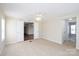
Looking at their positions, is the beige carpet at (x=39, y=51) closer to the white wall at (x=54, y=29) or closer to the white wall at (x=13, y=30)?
the white wall at (x=54, y=29)

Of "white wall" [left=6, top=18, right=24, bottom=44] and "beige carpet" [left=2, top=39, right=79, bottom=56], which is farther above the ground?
"white wall" [left=6, top=18, right=24, bottom=44]

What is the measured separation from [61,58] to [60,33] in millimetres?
4984

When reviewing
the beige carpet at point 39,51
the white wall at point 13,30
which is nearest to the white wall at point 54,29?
the beige carpet at point 39,51

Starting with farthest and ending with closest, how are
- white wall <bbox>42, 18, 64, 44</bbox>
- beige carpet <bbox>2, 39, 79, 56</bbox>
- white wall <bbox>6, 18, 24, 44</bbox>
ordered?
white wall <bbox>6, 18, 24, 44</bbox> < white wall <bbox>42, 18, 64, 44</bbox> < beige carpet <bbox>2, 39, 79, 56</bbox>

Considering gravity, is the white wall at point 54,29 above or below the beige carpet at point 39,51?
above

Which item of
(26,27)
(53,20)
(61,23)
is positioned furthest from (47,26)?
(26,27)

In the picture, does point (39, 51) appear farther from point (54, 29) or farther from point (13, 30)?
point (13, 30)

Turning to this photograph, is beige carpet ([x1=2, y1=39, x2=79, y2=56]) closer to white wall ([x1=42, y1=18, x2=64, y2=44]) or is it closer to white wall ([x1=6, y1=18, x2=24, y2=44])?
white wall ([x1=42, y1=18, x2=64, y2=44])

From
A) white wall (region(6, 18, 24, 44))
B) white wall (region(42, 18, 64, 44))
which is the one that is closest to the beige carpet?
white wall (region(42, 18, 64, 44))

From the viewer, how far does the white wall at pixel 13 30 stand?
21.8ft

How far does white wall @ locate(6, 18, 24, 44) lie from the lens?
6637mm

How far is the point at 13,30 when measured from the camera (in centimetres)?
691

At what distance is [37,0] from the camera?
1798mm

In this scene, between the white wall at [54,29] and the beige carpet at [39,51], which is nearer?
the beige carpet at [39,51]
